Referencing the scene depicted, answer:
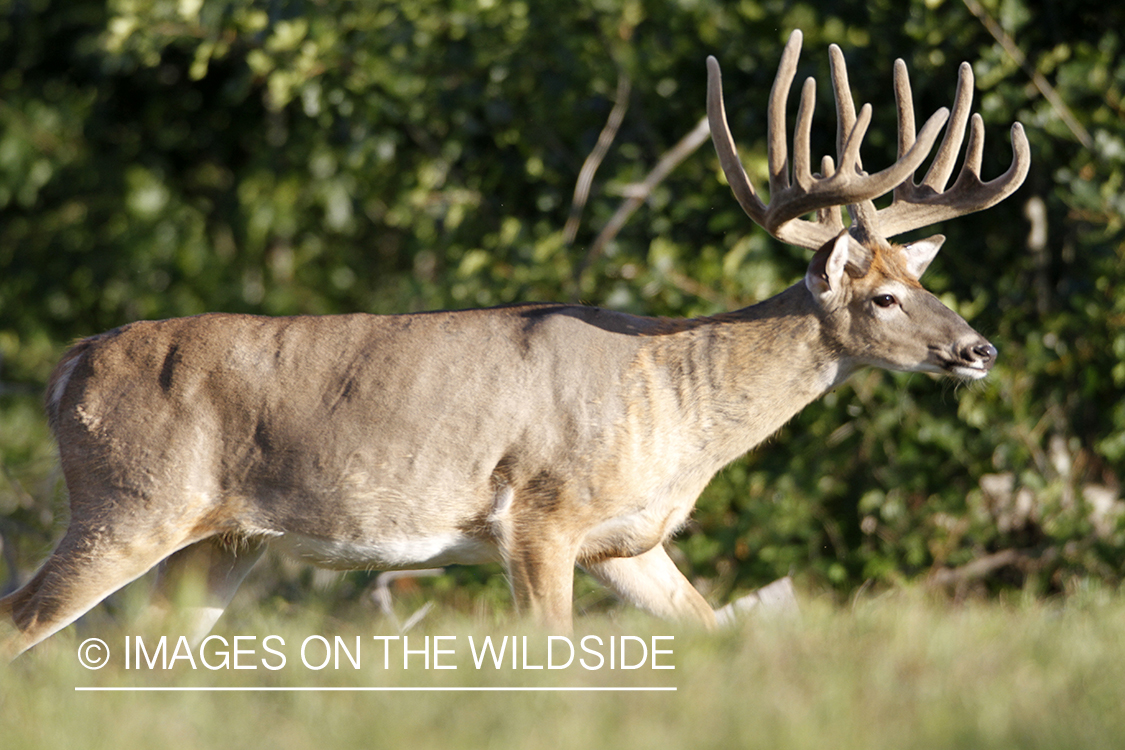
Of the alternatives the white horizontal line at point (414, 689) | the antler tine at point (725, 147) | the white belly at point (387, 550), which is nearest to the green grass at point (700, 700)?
the white horizontal line at point (414, 689)

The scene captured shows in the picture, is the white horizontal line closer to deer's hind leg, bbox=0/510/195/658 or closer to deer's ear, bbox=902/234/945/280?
deer's hind leg, bbox=0/510/195/658

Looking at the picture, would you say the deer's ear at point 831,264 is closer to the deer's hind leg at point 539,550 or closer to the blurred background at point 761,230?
the deer's hind leg at point 539,550

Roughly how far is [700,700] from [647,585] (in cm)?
160

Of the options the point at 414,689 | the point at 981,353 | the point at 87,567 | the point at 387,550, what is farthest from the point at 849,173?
the point at 87,567

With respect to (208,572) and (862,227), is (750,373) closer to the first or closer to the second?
(862,227)

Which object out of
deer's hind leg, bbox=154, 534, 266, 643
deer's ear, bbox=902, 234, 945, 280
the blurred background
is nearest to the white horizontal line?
deer's hind leg, bbox=154, 534, 266, 643

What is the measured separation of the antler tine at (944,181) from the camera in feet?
15.3

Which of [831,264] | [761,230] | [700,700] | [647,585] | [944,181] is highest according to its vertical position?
[761,230]

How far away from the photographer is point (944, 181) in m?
4.80

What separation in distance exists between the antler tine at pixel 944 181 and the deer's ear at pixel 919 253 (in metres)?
0.08

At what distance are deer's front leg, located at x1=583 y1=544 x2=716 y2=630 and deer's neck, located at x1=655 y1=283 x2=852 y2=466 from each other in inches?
20.2

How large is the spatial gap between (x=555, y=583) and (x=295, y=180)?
622 centimetres

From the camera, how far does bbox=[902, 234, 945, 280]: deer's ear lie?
4668mm

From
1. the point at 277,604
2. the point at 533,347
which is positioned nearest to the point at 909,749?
the point at 533,347
